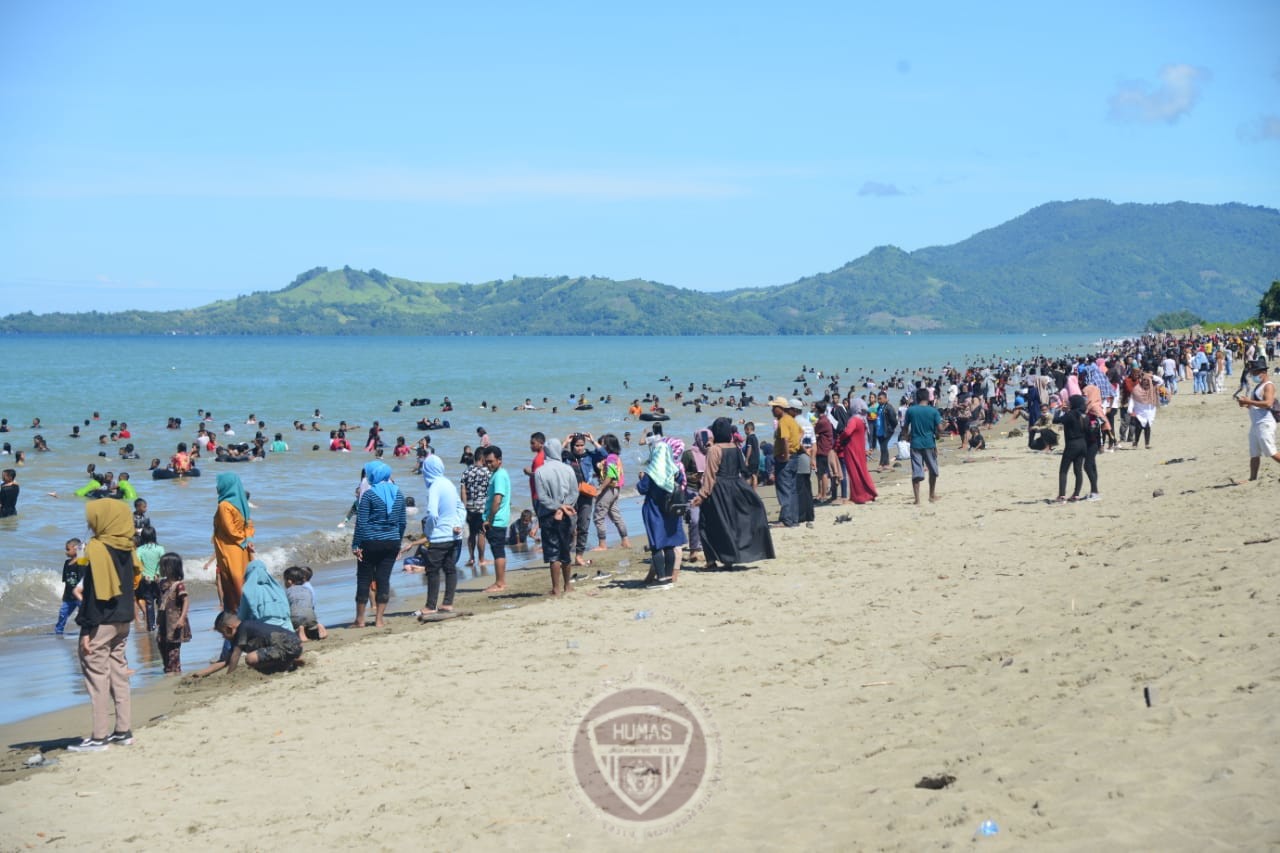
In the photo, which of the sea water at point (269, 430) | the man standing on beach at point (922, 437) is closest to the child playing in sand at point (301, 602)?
the sea water at point (269, 430)

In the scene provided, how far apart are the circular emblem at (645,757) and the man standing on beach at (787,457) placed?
21.2 feet

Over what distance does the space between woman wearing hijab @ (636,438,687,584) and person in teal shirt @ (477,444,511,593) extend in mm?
1768

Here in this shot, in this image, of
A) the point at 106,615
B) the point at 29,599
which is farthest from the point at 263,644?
the point at 29,599

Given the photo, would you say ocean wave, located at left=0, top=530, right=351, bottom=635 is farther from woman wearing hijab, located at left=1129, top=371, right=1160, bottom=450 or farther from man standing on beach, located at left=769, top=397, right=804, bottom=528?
woman wearing hijab, located at left=1129, top=371, right=1160, bottom=450

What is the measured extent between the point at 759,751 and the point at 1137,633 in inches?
104

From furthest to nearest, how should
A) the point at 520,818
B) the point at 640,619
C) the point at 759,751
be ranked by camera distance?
1. the point at 640,619
2. the point at 759,751
3. the point at 520,818

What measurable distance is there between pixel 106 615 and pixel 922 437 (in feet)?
36.6

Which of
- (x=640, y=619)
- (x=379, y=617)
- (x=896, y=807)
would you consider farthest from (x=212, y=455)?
(x=896, y=807)

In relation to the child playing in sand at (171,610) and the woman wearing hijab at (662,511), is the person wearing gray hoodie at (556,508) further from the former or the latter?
the child playing in sand at (171,610)

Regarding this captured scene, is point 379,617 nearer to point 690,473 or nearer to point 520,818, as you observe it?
point 690,473

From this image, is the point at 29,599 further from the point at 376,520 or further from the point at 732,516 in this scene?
the point at 732,516

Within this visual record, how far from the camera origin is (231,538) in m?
9.61

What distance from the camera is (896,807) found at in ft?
18.5

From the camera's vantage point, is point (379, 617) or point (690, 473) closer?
point (379, 617)
